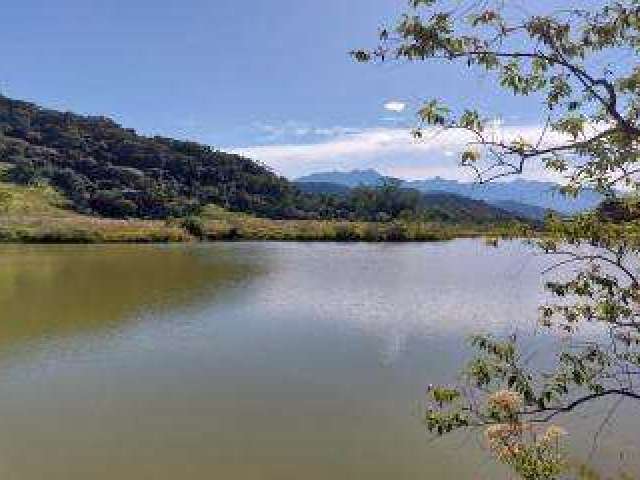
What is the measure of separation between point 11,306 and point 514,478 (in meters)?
38.6

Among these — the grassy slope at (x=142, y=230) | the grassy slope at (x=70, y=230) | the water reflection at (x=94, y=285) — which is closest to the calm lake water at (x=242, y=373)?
the water reflection at (x=94, y=285)

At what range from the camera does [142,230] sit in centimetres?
12425

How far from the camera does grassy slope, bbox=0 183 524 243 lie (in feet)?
378

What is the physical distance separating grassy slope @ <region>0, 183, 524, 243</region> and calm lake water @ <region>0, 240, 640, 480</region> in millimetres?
47490

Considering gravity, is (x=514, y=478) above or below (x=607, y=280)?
below

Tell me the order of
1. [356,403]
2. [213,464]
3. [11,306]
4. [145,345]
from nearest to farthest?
[213,464]
[356,403]
[145,345]
[11,306]

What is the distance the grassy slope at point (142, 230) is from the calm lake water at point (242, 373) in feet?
156

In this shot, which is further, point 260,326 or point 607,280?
point 260,326

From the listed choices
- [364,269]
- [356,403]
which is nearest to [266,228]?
[364,269]

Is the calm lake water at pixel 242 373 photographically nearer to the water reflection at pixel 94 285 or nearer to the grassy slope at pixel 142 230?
the water reflection at pixel 94 285

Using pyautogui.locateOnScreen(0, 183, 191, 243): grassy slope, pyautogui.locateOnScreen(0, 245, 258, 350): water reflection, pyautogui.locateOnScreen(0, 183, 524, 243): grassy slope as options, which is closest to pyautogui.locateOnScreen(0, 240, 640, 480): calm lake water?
pyautogui.locateOnScreen(0, 245, 258, 350): water reflection

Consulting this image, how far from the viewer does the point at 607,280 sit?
10.2m

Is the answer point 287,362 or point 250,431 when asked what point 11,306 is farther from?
point 250,431

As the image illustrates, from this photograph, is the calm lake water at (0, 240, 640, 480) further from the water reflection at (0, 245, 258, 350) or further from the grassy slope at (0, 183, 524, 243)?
the grassy slope at (0, 183, 524, 243)
